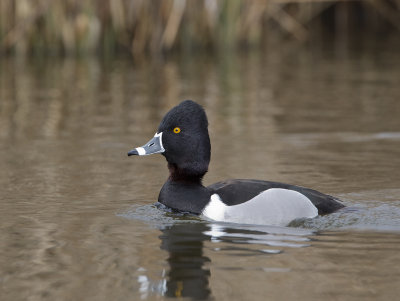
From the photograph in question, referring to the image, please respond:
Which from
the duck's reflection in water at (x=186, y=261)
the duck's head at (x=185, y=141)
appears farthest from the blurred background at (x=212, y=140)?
the duck's head at (x=185, y=141)

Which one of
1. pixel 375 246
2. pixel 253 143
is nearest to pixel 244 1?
A: pixel 253 143

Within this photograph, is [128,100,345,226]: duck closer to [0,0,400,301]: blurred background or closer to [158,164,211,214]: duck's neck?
[158,164,211,214]: duck's neck

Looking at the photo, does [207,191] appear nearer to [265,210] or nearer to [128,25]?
[265,210]

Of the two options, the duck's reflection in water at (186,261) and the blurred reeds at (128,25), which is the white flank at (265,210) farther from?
the blurred reeds at (128,25)

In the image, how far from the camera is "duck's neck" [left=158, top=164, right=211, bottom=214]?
6.64 m

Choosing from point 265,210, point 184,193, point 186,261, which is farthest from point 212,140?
point 186,261

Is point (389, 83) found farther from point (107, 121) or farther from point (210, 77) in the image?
point (107, 121)

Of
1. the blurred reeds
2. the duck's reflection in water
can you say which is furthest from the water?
the blurred reeds

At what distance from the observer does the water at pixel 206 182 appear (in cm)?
498

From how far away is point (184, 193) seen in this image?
22.1 ft

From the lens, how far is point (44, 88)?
1506cm

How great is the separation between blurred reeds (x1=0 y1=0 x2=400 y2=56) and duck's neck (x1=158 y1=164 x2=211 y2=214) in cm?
1011

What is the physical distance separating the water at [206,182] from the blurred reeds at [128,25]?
962 millimetres

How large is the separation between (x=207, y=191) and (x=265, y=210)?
496 mm
